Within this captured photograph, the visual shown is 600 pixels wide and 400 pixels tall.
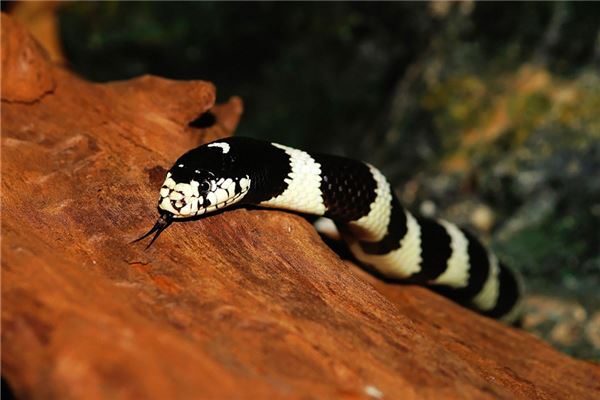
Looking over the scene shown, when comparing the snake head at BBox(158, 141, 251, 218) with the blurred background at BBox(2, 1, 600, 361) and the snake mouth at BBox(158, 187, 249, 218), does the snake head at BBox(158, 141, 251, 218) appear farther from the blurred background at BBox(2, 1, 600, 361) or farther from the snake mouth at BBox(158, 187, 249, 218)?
the blurred background at BBox(2, 1, 600, 361)

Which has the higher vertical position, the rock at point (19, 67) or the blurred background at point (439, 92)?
the blurred background at point (439, 92)

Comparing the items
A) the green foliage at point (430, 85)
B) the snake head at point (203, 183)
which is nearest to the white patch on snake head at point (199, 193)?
the snake head at point (203, 183)

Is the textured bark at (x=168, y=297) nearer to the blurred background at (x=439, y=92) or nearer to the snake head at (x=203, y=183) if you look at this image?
the snake head at (x=203, y=183)

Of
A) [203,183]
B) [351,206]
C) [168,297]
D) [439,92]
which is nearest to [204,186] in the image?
[203,183]

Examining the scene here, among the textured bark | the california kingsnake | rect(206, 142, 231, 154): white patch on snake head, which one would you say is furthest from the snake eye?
rect(206, 142, 231, 154): white patch on snake head

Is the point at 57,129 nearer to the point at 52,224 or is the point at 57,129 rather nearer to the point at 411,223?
the point at 52,224

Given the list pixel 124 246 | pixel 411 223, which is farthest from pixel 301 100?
pixel 124 246
